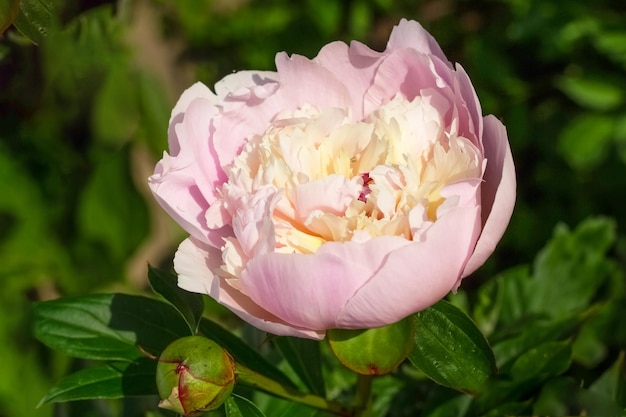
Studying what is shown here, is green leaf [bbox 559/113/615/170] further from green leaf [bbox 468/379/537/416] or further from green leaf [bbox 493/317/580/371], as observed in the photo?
green leaf [bbox 468/379/537/416]

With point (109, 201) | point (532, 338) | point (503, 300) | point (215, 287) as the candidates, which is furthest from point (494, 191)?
point (109, 201)

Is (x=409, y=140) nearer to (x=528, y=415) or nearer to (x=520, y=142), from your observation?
(x=528, y=415)

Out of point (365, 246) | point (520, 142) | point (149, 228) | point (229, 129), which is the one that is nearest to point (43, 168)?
point (149, 228)

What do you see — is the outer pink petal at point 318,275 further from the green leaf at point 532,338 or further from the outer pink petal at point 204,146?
the green leaf at point 532,338

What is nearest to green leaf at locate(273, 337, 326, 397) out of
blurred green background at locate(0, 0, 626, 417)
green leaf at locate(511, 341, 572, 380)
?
green leaf at locate(511, 341, 572, 380)

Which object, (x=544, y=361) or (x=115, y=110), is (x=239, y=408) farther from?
(x=115, y=110)

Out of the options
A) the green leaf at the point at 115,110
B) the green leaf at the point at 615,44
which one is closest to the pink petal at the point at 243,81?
the green leaf at the point at 615,44

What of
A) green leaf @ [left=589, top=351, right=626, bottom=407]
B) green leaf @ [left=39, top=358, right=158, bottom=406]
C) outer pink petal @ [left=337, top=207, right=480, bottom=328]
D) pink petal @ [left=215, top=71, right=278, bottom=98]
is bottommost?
green leaf @ [left=589, top=351, right=626, bottom=407]
